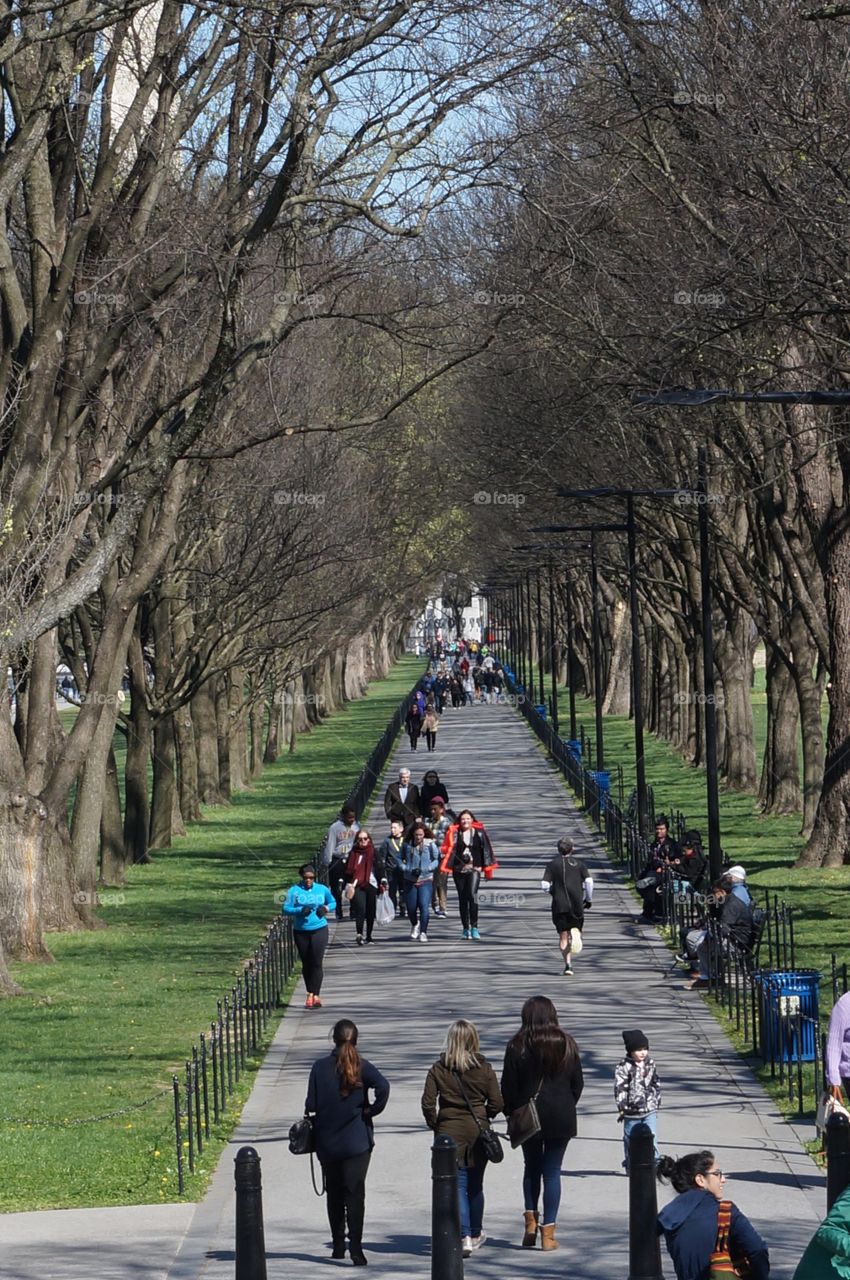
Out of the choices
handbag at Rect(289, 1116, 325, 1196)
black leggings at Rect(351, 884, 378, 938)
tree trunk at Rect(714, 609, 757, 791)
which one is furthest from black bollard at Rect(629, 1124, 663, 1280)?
tree trunk at Rect(714, 609, 757, 791)

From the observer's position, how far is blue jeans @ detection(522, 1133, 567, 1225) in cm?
1184

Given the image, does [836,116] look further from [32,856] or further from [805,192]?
[32,856]

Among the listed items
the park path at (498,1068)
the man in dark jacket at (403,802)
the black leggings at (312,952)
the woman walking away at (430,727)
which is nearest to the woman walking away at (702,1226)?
the park path at (498,1068)

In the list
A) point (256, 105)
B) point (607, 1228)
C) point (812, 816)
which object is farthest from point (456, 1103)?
point (812, 816)

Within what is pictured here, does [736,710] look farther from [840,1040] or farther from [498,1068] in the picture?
[840,1040]

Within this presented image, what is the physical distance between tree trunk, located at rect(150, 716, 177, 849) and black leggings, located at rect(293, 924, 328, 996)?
1779 cm

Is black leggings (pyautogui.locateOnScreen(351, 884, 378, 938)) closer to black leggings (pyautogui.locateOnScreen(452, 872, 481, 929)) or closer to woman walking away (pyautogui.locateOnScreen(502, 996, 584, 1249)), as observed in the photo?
black leggings (pyautogui.locateOnScreen(452, 872, 481, 929))

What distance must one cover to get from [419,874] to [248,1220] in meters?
15.9

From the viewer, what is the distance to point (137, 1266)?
1155cm

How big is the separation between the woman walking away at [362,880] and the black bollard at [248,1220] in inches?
601

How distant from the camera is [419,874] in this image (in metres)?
25.9

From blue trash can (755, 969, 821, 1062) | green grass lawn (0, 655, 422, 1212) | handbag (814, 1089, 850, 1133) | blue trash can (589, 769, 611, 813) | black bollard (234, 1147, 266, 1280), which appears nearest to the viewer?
black bollard (234, 1147, 266, 1280)

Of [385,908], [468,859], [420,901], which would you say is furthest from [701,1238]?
[385,908]

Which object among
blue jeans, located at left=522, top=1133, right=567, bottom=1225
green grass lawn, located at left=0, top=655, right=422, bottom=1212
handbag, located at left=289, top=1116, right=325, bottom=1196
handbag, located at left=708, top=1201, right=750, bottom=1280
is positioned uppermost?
handbag, located at left=708, top=1201, right=750, bottom=1280
